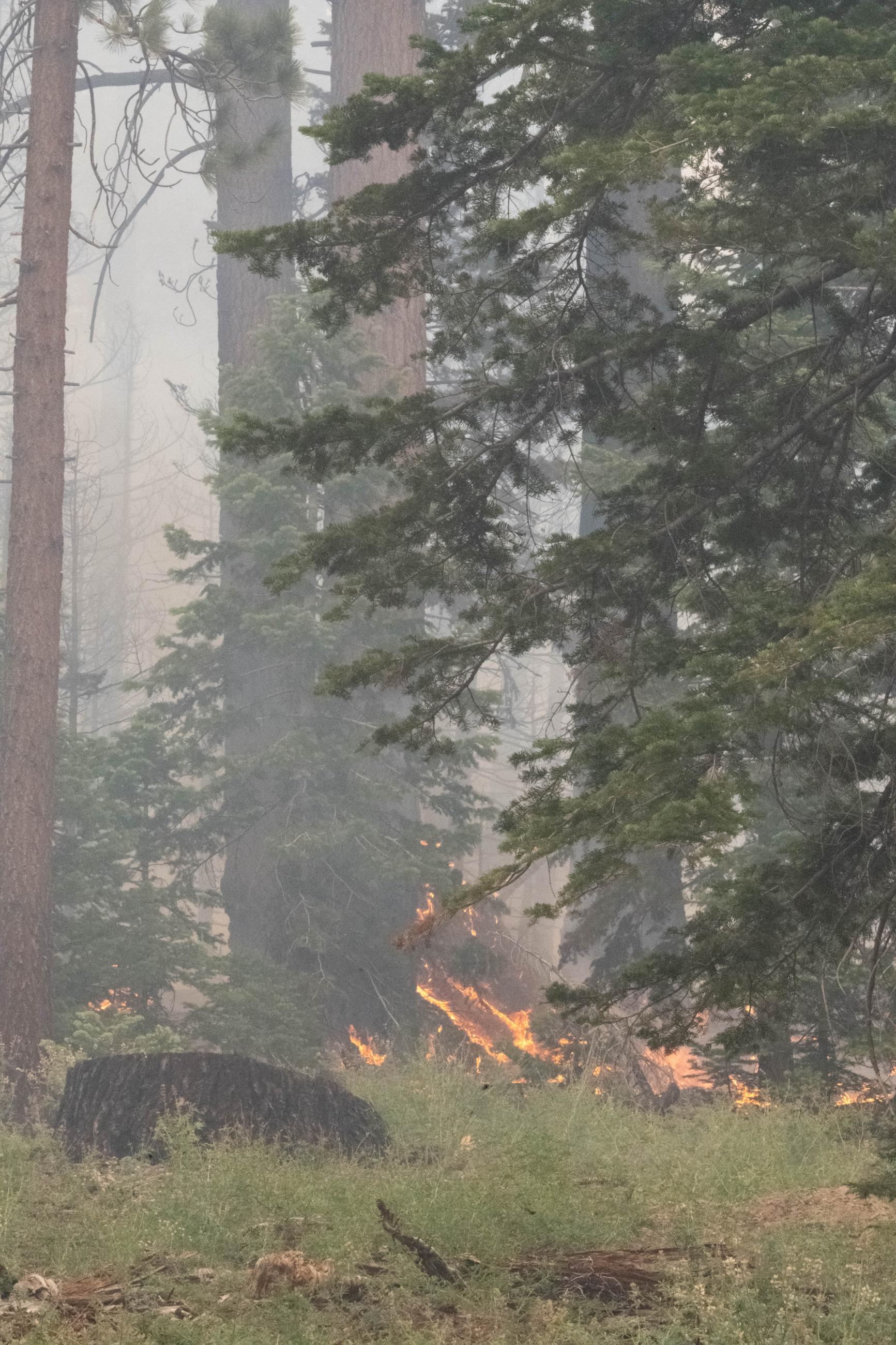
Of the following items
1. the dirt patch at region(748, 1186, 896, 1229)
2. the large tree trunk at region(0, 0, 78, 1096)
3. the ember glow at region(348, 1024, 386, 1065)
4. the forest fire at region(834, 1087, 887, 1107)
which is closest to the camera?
the dirt patch at region(748, 1186, 896, 1229)

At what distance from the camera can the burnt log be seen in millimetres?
9141

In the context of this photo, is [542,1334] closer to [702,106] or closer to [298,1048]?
[702,106]

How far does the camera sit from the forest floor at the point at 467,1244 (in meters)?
4.82

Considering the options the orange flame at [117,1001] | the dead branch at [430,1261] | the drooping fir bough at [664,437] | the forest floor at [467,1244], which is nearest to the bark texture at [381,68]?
the orange flame at [117,1001]

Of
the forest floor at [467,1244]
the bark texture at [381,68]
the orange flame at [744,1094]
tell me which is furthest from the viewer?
the bark texture at [381,68]

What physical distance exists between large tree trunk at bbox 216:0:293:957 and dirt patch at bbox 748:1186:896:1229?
10366 mm

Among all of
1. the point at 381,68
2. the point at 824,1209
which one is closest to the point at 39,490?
the point at 381,68

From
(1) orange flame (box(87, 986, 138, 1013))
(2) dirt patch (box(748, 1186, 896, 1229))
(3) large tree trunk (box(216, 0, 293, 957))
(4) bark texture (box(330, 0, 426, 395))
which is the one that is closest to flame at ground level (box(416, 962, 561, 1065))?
(3) large tree trunk (box(216, 0, 293, 957))

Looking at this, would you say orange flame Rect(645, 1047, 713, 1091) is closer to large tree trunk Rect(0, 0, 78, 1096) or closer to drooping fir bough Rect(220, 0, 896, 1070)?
large tree trunk Rect(0, 0, 78, 1096)

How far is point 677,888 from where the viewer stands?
49.8ft

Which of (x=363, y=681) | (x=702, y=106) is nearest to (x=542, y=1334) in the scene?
(x=363, y=681)

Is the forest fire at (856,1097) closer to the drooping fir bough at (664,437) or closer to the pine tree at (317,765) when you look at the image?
the drooping fir bough at (664,437)

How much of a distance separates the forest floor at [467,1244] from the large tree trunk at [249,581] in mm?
9086

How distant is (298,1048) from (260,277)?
12524 mm
